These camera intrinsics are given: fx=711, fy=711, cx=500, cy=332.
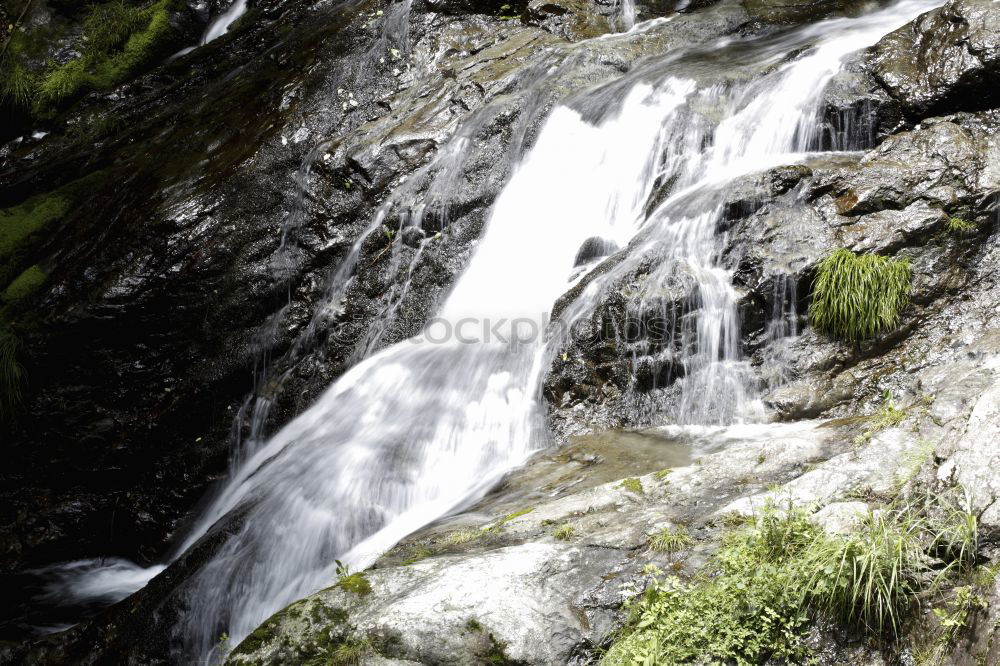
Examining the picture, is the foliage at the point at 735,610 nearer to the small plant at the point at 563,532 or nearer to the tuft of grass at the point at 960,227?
the small plant at the point at 563,532

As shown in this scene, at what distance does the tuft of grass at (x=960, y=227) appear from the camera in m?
5.81

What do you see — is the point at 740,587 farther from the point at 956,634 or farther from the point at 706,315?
the point at 706,315

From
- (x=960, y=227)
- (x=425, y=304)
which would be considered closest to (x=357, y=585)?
(x=425, y=304)

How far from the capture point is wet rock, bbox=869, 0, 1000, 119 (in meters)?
6.59

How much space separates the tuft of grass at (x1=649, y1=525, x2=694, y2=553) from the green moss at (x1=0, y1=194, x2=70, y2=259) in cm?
1064

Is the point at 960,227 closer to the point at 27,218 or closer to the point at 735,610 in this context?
the point at 735,610

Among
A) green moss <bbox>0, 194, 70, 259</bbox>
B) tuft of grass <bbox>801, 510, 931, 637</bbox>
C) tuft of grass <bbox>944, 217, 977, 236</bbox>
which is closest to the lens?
tuft of grass <bbox>801, 510, 931, 637</bbox>

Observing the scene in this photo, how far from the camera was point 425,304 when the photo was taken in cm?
824

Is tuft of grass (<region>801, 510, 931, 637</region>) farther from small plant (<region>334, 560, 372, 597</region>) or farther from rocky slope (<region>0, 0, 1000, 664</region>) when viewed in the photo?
small plant (<region>334, 560, 372, 597</region>)

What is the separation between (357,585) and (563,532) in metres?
1.17

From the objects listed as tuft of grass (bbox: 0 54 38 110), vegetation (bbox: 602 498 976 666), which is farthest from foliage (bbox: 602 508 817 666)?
tuft of grass (bbox: 0 54 38 110)

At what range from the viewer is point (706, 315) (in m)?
6.08

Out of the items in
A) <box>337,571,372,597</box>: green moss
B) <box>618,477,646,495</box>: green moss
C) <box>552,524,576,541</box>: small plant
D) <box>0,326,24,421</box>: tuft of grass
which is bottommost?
<box>618,477,646,495</box>: green moss

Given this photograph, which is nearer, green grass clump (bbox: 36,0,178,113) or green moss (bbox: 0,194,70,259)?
green moss (bbox: 0,194,70,259)
